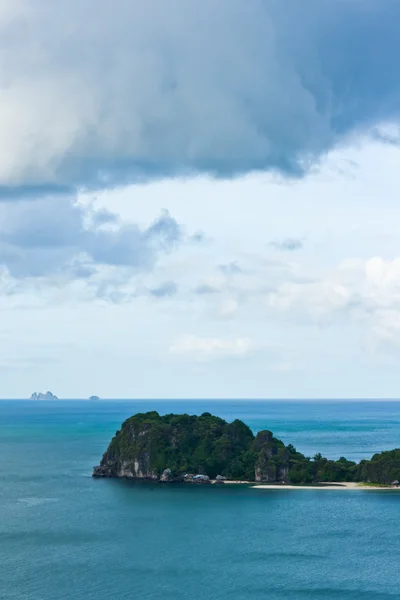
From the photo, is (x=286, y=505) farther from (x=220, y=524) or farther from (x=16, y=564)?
(x=16, y=564)

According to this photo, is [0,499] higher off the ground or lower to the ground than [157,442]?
lower

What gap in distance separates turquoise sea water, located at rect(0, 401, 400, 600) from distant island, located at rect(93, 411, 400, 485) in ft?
31.5

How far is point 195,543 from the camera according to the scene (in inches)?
4636

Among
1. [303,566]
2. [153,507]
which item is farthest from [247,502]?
[303,566]

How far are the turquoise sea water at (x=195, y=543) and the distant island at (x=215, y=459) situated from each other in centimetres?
959

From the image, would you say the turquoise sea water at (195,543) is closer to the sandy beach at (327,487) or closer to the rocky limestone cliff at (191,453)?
the sandy beach at (327,487)

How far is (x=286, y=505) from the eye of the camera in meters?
145

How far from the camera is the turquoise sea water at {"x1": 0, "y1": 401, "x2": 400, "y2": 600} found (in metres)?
94.8

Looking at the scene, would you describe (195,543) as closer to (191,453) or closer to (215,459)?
(215,459)

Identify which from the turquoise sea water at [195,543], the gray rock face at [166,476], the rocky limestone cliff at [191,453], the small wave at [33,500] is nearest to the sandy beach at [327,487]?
the turquoise sea water at [195,543]

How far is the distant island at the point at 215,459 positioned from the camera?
172125 mm

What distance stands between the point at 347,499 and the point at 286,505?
541 inches

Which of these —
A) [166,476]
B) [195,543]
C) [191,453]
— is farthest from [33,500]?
[195,543]

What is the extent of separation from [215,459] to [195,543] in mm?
62143
